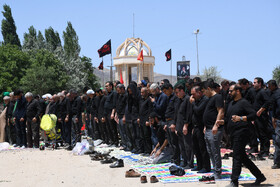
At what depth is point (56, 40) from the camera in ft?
221

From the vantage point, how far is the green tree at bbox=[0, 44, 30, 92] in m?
47.7

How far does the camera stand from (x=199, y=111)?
7.69m

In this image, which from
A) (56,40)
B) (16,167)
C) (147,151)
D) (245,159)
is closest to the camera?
(245,159)

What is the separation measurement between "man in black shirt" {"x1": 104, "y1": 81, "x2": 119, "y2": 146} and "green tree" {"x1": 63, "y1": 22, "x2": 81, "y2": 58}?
47.6 meters

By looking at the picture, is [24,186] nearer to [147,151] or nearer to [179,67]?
[147,151]

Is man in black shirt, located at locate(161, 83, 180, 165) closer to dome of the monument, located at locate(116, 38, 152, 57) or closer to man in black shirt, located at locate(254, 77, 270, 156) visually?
man in black shirt, located at locate(254, 77, 270, 156)

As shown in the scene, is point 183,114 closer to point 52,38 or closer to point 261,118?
point 261,118

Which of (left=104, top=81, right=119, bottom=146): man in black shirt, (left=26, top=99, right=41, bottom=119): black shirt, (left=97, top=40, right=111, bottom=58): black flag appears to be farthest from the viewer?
(left=97, top=40, right=111, bottom=58): black flag

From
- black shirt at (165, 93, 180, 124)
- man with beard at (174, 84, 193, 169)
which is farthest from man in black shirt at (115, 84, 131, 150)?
man with beard at (174, 84, 193, 169)

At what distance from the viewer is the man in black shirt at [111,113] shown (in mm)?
12922

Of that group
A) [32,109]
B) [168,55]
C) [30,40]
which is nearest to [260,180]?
[32,109]

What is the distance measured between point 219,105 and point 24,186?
→ 4.24 meters

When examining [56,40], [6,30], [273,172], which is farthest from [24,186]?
[56,40]

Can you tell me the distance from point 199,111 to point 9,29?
55.3m
